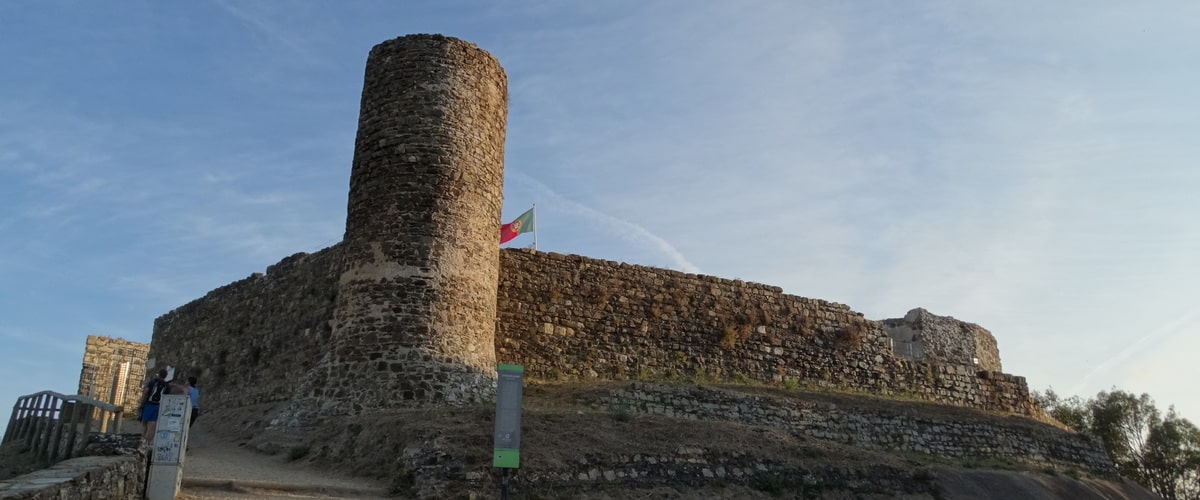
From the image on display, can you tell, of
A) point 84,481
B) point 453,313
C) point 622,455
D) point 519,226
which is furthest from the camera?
point 519,226

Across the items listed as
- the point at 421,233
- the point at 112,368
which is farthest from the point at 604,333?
the point at 112,368

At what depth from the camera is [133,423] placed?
22391 mm

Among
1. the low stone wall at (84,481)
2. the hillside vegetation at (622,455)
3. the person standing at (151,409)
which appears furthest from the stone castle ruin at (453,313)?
the low stone wall at (84,481)

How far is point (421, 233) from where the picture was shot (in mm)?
17156

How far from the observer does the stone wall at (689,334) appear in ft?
66.1

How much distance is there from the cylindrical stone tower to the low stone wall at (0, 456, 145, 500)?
5.74m

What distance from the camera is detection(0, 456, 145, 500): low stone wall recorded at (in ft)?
24.9

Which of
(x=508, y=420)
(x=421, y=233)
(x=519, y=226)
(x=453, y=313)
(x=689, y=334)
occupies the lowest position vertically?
(x=508, y=420)

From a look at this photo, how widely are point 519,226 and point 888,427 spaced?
1094cm

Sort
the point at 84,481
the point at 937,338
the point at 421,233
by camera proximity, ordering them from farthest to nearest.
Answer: the point at 937,338, the point at 421,233, the point at 84,481

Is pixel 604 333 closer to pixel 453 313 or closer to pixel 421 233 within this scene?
pixel 453 313

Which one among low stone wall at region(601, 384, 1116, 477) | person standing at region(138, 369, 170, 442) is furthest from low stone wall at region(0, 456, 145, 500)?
low stone wall at region(601, 384, 1116, 477)

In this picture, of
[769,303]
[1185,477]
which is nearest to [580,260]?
[769,303]

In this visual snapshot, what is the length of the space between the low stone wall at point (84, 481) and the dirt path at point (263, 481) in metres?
1.07
